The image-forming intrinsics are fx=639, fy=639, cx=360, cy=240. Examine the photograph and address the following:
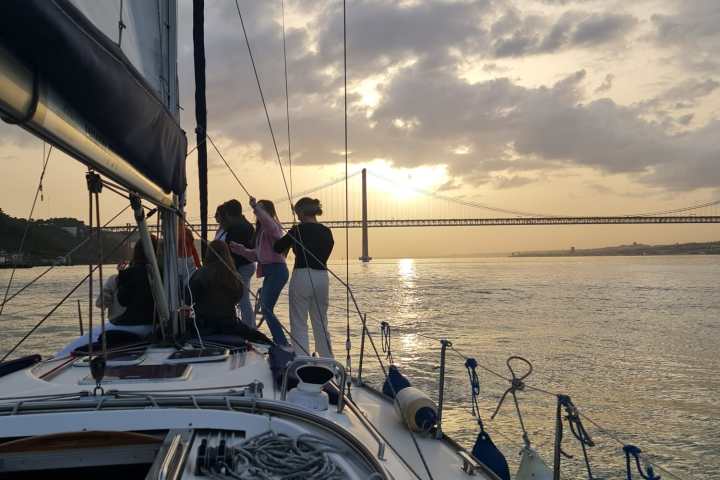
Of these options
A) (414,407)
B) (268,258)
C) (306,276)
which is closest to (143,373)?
(414,407)

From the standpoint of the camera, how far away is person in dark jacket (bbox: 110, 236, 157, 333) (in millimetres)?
3354

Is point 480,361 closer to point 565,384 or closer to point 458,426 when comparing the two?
point 565,384

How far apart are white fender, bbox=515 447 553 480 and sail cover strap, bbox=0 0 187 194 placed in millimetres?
1603

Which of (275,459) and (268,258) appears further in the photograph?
(268,258)

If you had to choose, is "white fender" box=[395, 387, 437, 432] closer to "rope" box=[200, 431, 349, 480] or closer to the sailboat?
the sailboat

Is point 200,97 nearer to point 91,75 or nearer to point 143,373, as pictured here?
point 143,373

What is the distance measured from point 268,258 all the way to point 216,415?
252 cm

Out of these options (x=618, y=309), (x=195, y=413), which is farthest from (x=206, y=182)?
(x=618, y=309)

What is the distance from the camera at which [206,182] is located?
15.6 feet

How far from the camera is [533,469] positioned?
1.99 metres

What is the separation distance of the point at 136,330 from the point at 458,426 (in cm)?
201

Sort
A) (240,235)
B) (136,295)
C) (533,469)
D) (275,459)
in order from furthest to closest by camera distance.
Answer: (240,235) → (136,295) → (533,469) → (275,459)

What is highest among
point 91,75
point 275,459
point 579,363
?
point 91,75

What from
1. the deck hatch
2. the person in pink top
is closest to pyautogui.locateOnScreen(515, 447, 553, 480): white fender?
the deck hatch
